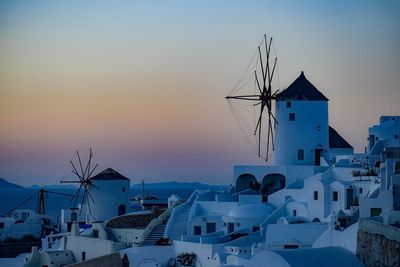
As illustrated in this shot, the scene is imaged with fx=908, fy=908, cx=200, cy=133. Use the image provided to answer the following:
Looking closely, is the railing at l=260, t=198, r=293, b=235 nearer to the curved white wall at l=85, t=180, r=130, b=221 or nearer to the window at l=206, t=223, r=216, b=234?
the window at l=206, t=223, r=216, b=234

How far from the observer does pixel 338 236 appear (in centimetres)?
2497

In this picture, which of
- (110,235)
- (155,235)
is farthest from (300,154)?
(110,235)

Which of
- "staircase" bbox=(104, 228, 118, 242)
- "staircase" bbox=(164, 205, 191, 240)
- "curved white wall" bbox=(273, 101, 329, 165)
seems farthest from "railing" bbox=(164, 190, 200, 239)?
"curved white wall" bbox=(273, 101, 329, 165)

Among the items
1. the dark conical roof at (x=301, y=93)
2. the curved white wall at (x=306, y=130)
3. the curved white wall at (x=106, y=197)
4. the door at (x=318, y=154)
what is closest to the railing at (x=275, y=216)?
the curved white wall at (x=306, y=130)

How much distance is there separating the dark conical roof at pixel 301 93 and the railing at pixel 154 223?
6.26 meters

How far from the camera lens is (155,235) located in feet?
110

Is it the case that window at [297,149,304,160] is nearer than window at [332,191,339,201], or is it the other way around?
window at [332,191,339,201]

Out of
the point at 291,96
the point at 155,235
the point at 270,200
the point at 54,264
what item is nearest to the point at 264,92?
the point at 291,96

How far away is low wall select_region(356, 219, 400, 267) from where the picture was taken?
70.0 ft

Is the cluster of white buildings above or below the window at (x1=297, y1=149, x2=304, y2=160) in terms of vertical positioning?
below

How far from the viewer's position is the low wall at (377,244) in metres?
21.3

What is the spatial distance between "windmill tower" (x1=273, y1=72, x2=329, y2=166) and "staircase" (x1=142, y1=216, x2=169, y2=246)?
18.2ft

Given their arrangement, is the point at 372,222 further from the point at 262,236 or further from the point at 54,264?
the point at 54,264

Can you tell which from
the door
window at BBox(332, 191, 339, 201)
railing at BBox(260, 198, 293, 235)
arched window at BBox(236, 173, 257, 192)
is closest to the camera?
window at BBox(332, 191, 339, 201)
